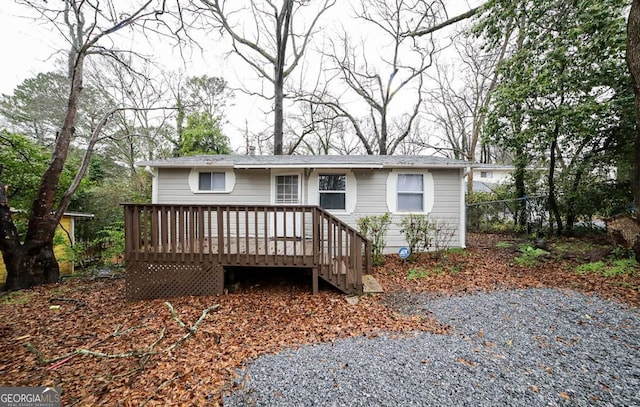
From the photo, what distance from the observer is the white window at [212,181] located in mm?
7371

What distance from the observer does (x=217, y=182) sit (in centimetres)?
738

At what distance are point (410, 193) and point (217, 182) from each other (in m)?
5.74

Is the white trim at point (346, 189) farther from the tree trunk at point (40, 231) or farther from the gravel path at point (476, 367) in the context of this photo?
the tree trunk at point (40, 231)

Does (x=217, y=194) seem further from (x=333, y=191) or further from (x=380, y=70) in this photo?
(x=380, y=70)

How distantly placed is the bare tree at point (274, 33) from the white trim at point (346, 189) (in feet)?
21.4

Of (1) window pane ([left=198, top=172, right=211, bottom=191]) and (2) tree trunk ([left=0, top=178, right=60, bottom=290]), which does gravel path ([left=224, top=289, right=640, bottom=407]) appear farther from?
(2) tree trunk ([left=0, top=178, right=60, bottom=290])

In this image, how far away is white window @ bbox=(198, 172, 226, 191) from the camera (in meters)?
7.37

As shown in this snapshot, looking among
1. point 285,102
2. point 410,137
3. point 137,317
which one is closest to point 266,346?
point 137,317

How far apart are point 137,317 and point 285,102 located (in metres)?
14.3

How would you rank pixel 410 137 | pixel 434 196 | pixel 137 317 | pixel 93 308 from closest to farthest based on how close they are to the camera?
1. pixel 137 317
2. pixel 93 308
3. pixel 434 196
4. pixel 410 137

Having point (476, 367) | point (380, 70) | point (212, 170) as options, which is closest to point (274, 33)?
point (380, 70)

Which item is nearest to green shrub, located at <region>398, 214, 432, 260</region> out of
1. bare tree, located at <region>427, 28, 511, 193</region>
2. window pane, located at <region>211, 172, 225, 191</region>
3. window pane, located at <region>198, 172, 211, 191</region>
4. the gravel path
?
the gravel path

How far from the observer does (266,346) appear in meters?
2.79

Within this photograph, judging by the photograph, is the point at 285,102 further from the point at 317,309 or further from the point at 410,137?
the point at 317,309
